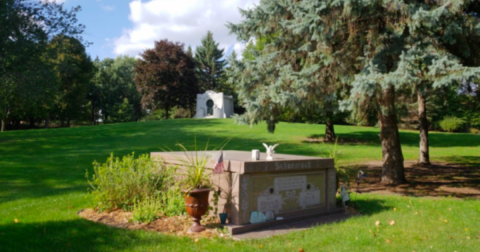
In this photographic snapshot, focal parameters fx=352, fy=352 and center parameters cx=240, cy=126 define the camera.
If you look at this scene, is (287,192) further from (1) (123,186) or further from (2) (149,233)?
(1) (123,186)

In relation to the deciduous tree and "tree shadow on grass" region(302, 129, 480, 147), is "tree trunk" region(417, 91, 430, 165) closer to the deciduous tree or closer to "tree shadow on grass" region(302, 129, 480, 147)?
"tree shadow on grass" region(302, 129, 480, 147)

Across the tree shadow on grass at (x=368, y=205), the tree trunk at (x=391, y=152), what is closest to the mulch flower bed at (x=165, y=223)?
the tree shadow on grass at (x=368, y=205)

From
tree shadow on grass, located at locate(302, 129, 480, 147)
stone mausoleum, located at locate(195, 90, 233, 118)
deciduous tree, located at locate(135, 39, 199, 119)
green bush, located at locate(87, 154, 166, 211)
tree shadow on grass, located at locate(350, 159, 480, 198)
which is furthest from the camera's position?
deciduous tree, located at locate(135, 39, 199, 119)

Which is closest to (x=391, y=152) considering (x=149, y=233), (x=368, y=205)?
(x=368, y=205)

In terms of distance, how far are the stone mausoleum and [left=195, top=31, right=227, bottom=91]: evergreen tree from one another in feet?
78.8

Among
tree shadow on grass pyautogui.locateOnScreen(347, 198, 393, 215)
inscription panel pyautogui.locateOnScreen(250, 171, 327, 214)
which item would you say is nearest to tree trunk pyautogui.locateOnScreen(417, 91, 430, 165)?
tree shadow on grass pyautogui.locateOnScreen(347, 198, 393, 215)

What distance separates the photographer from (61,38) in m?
16.8

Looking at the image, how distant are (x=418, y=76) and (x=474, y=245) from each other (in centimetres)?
426

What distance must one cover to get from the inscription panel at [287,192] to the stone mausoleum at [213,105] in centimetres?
3506

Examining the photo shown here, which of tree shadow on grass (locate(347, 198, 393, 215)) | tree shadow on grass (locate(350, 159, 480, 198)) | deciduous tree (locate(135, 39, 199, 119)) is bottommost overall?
tree shadow on grass (locate(350, 159, 480, 198))

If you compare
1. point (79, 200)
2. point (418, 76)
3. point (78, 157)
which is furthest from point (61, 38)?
point (418, 76)

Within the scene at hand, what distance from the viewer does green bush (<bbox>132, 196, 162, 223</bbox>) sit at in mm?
5805

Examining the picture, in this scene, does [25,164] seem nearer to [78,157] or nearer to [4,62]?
[78,157]

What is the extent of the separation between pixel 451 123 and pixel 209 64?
43.4 m
